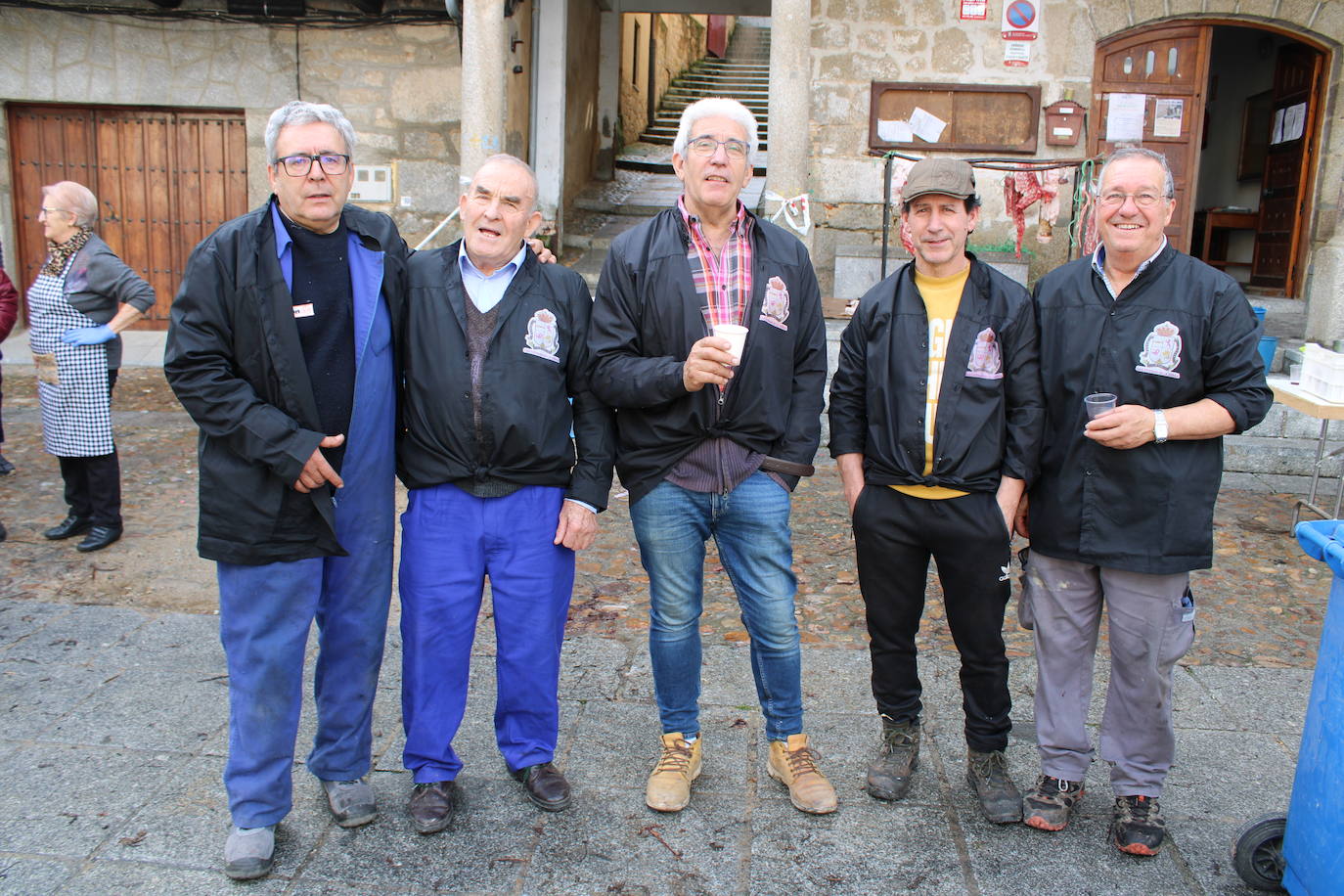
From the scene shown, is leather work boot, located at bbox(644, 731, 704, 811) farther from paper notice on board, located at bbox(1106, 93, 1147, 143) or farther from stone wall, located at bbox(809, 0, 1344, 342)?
paper notice on board, located at bbox(1106, 93, 1147, 143)

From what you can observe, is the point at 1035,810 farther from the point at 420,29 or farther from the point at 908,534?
the point at 420,29

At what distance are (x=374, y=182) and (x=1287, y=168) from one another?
9.12 metres

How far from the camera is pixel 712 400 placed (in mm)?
2984

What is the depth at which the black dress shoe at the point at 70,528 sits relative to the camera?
17.9ft

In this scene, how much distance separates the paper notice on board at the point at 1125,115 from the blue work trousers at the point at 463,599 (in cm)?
871

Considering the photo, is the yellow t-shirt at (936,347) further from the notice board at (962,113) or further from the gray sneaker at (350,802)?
the notice board at (962,113)

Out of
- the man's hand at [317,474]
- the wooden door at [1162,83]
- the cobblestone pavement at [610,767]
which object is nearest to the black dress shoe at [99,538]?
the cobblestone pavement at [610,767]

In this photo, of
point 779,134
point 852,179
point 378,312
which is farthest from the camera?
point 852,179

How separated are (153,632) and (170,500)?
2.13 metres

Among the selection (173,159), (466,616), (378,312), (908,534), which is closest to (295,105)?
(378,312)

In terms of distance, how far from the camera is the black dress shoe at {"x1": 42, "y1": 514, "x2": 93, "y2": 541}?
5.46 meters

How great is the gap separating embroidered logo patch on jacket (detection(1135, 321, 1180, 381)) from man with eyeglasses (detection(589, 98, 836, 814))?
878 millimetres

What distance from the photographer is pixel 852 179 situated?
33.8ft

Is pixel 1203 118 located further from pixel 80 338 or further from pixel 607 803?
pixel 607 803
